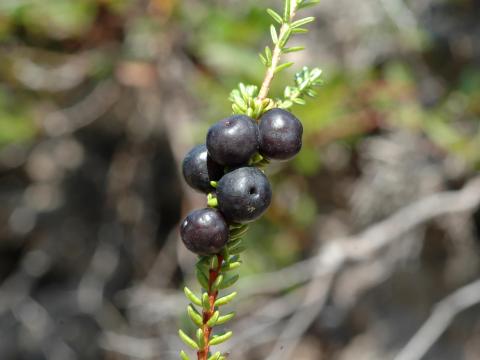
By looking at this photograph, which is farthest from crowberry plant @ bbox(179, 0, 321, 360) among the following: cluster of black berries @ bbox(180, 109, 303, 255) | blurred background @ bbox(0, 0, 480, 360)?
blurred background @ bbox(0, 0, 480, 360)

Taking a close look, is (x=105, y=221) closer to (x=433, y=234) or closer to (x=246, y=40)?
(x=246, y=40)

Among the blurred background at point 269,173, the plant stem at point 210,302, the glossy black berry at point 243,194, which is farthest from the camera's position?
the blurred background at point 269,173

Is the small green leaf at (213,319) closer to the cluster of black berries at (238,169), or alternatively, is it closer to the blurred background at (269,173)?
the cluster of black berries at (238,169)

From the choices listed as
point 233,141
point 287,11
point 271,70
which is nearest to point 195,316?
point 233,141

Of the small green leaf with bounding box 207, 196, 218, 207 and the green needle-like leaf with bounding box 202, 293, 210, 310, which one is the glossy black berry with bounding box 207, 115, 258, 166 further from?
the green needle-like leaf with bounding box 202, 293, 210, 310

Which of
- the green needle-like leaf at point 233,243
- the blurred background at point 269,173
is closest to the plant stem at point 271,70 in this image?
the green needle-like leaf at point 233,243

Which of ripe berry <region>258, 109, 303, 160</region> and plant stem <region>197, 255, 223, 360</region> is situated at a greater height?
ripe berry <region>258, 109, 303, 160</region>
